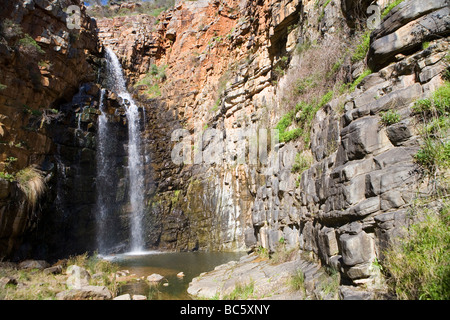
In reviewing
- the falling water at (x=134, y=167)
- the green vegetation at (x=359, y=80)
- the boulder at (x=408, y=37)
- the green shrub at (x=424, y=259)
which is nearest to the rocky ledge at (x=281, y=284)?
the green shrub at (x=424, y=259)

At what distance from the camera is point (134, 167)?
21312mm

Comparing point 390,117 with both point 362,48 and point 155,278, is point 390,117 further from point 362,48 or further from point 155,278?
point 155,278

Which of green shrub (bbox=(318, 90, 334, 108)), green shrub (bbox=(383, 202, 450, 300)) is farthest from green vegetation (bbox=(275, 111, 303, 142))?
green shrub (bbox=(383, 202, 450, 300))

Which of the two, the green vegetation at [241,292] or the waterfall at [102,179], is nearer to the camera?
the green vegetation at [241,292]

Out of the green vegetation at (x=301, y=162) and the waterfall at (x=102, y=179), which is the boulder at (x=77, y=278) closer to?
the green vegetation at (x=301, y=162)

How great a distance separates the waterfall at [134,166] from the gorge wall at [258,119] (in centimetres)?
48

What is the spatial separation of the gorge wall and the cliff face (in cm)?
4

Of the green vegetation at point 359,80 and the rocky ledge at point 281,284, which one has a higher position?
the green vegetation at point 359,80

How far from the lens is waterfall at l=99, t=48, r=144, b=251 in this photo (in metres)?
19.7

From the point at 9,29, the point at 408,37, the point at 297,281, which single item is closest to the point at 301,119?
the point at 408,37

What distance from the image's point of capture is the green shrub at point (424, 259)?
3667mm

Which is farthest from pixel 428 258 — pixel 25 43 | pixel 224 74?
pixel 224 74

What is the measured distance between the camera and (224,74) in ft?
Result: 75.9

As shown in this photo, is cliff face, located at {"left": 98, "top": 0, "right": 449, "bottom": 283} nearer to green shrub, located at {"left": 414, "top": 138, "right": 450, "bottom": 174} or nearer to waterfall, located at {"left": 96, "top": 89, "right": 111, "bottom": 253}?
green shrub, located at {"left": 414, "top": 138, "right": 450, "bottom": 174}
